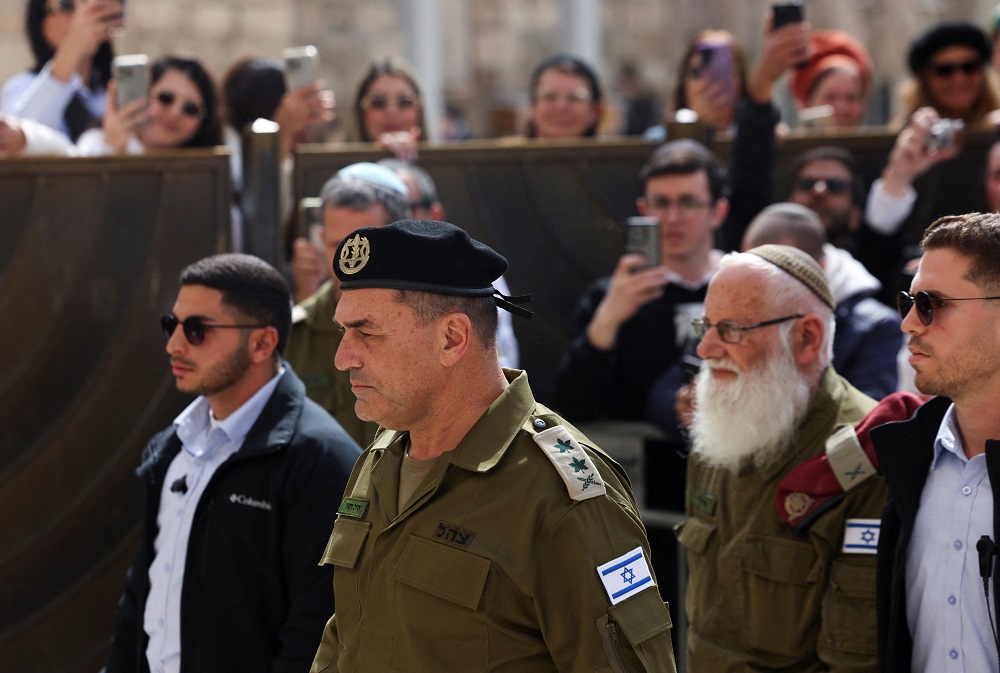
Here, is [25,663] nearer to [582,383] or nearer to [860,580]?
[582,383]

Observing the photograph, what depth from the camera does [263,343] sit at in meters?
3.91

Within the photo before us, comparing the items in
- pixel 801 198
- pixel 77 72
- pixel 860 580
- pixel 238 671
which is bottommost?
pixel 238 671

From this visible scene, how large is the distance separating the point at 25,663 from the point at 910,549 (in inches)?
132

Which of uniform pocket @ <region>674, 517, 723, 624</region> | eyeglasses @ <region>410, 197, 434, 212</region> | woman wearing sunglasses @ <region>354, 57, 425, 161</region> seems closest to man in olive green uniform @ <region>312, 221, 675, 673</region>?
uniform pocket @ <region>674, 517, 723, 624</region>

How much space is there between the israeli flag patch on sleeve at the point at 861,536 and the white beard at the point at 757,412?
310mm

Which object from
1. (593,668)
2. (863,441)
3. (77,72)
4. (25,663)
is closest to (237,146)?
(77,72)

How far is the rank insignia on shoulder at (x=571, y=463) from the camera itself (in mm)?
2609

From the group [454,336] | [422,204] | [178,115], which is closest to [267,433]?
[454,336]

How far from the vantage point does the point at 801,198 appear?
5629 millimetres

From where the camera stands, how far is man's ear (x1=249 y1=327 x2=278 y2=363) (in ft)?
12.8

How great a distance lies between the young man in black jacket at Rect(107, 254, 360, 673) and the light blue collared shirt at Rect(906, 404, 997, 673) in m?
1.46

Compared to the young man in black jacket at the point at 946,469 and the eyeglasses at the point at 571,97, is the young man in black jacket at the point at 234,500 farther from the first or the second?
the eyeglasses at the point at 571,97

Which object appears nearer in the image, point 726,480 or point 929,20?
point 726,480

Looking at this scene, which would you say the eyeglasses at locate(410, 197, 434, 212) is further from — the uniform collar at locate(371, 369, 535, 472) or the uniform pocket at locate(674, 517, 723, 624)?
the uniform collar at locate(371, 369, 535, 472)
